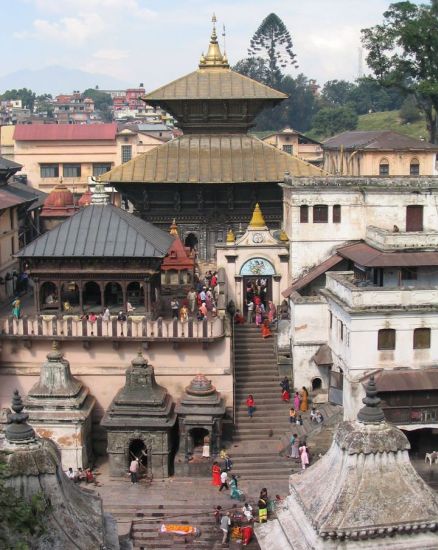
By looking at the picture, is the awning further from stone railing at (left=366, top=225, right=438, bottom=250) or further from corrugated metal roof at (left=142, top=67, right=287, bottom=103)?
corrugated metal roof at (left=142, top=67, right=287, bottom=103)

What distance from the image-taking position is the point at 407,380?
27.5 meters

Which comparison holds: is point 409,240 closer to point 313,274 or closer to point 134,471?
point 313,274

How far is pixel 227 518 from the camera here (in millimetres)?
24391

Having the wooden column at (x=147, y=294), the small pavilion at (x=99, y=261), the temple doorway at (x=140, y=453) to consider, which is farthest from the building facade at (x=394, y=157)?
the temple doorway at (x=140, y=453)

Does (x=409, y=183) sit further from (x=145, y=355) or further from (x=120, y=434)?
(x=120, y=434)

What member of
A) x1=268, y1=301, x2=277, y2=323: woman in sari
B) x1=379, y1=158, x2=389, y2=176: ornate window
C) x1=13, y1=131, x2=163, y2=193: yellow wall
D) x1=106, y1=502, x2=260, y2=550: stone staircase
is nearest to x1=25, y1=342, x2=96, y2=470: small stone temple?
x1=106, y1=502, x2=260, y2=550: stone staircase

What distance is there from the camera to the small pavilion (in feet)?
98.2

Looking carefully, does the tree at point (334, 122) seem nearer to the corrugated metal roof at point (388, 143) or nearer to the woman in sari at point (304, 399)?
the corrugated metal roof at point (388, 143)

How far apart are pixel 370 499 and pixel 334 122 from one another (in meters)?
101

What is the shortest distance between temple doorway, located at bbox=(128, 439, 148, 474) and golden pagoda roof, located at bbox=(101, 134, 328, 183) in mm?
13147

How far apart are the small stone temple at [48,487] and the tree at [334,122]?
3938 inches

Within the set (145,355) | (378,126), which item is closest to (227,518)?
(145,355)

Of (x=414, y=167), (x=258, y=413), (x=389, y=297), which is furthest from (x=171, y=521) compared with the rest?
Result: (x=414, y=167)

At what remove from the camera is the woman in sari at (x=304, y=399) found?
1204 inches
